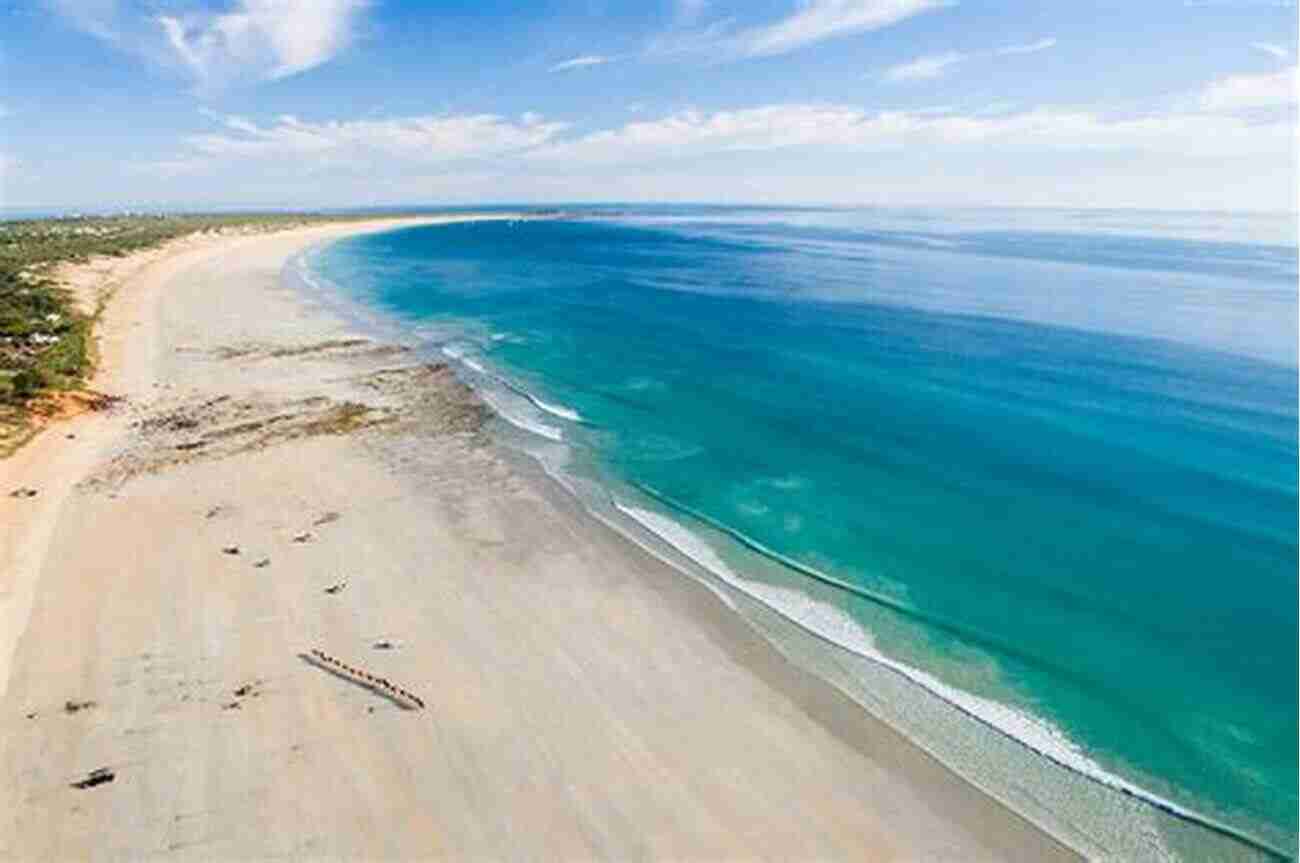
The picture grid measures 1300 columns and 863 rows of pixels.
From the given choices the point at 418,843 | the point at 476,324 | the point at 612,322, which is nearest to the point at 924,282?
the point at 612,322

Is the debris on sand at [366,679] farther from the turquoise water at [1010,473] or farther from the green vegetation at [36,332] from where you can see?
the green vegetation at [36,332]

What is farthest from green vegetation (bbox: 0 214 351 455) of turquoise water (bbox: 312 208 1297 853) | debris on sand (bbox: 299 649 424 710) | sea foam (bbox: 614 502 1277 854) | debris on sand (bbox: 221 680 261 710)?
sea foam (bbox: 614 502 1277 854)

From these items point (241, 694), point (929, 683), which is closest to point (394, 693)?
point (241, 694)

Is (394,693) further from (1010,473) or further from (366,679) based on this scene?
(1010,473)

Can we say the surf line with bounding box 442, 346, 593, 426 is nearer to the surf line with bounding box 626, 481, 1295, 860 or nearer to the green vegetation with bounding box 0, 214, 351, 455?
the surf line with bounding box 626, 481, 1295, 860

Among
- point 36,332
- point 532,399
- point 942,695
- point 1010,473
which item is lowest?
point 942,695

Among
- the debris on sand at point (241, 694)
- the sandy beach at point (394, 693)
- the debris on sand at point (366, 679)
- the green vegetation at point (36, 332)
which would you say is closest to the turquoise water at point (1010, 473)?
the sandy beach at point (394, 693)
